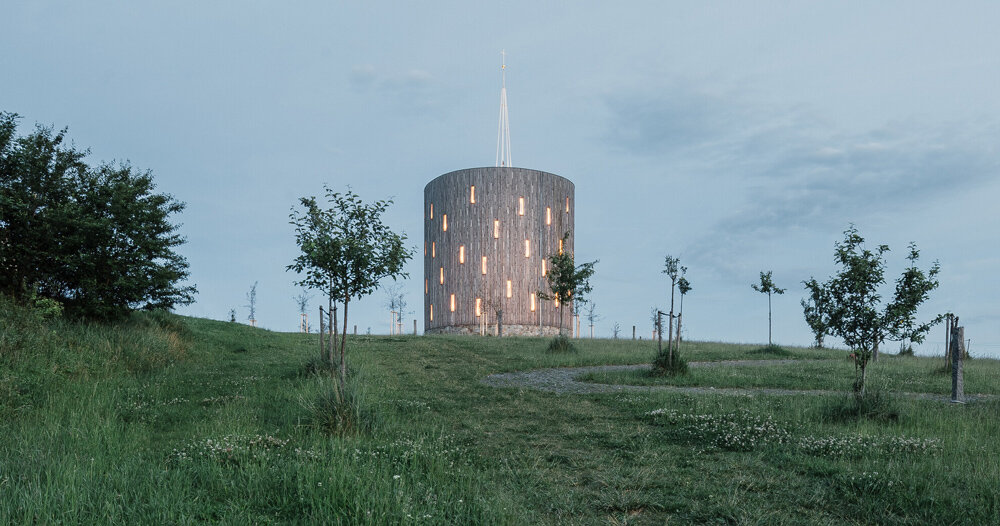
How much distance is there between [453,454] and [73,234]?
19847mm

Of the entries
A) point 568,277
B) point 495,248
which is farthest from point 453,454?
point 495,248

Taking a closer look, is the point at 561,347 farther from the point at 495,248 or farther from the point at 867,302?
the point at 495,248

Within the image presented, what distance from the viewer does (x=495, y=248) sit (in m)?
50.6

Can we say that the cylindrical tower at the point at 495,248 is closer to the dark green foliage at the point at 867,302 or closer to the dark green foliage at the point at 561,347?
the dark green foliage at the point at 561,347

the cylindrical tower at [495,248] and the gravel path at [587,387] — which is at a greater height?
the cylindrical tower at [495,248]

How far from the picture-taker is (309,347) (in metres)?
30.3

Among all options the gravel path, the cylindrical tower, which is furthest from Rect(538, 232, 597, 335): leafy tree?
the gravel path

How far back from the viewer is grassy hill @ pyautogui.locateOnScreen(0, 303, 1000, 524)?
632 cm

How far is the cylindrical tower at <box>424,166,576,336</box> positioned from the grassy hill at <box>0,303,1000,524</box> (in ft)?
109

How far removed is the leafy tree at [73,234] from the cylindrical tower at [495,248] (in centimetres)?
2844

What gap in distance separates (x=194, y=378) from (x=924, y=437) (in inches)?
688

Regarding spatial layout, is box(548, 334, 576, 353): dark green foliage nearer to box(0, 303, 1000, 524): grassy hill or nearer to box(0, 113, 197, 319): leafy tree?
box(0, 303, 1000, 524): grassy hill

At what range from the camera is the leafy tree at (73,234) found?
2102 cm

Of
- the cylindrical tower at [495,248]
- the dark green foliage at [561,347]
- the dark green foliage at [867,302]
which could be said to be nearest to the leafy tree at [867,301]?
the dark green foliage at [867,302]
